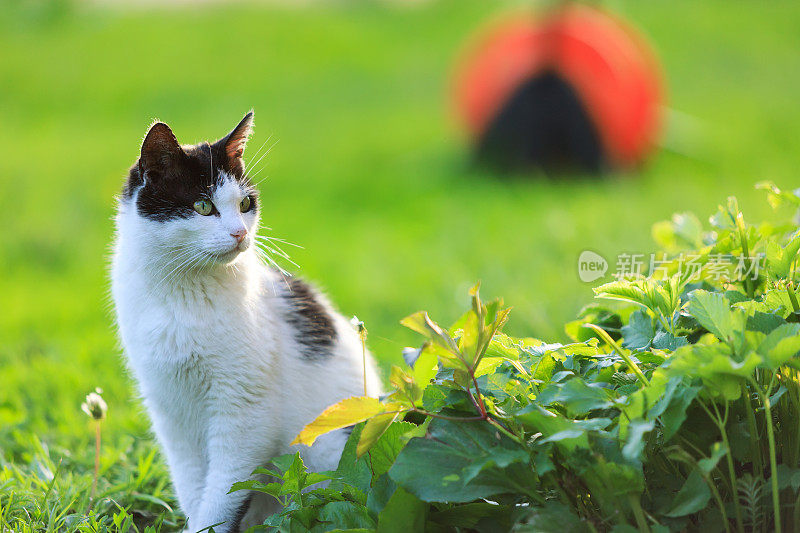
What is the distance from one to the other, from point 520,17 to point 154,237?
5865 millimetres

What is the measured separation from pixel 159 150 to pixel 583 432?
103cm

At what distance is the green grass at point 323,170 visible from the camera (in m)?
2.87

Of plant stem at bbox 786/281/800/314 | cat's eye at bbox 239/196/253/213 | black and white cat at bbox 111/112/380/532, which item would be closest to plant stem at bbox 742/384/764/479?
plant stem at bbox 786/281/800/314

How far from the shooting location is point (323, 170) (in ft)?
21.2

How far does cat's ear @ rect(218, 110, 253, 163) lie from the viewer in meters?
A: 1.77

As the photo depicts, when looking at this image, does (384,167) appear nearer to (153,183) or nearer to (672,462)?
(153,183)

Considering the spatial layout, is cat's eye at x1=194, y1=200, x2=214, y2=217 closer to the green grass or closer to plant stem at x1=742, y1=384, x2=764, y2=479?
the green grass

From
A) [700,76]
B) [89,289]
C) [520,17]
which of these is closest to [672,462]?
[89,289]

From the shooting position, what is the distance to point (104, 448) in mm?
2277

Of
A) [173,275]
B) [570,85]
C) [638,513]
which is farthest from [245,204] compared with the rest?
[570,85]

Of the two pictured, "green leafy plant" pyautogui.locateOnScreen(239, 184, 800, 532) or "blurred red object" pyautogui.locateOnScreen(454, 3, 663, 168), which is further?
"blurred red object" pyautogui.locateOnScreen(454, 3, 663, 168)

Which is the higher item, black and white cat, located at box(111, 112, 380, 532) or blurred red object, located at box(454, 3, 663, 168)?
blurred red object, located at box(454, 3, 663, 168)

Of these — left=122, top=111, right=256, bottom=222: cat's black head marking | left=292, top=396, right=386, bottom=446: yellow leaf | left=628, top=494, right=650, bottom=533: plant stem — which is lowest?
left=628, top=494, right=650, bottom=533: plant stem

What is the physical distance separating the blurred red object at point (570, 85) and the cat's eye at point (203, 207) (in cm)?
467
